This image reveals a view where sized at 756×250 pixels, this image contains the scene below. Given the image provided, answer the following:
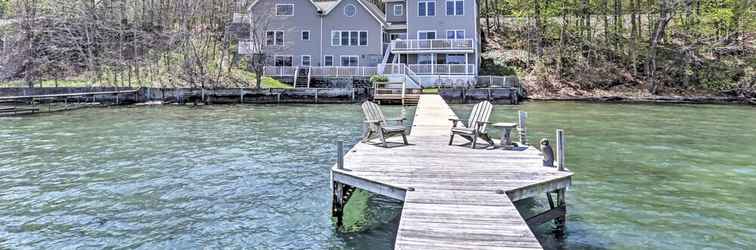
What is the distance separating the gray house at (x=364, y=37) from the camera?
34.2 meters

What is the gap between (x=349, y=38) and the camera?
37.8 metres

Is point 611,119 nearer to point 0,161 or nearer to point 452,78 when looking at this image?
point 452,78

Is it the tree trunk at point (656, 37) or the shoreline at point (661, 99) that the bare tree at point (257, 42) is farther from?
the tree trunk at point (656, 37)

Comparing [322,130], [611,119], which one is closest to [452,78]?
Result: [611,119]

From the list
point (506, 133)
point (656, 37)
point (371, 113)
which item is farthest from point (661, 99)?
point (371, 113)

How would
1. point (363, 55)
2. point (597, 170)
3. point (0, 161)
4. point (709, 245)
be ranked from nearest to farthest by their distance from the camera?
1. point (709, 245)
2. point (597, 170)
3. point (0, 161)
4. point (363, 55)

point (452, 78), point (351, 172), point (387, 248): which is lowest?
point (387, 248)

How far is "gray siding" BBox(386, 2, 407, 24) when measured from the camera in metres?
38.9

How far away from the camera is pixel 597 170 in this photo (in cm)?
1018

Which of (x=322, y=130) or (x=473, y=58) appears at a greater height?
(x=473, y=58)

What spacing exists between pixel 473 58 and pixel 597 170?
84.0 ft

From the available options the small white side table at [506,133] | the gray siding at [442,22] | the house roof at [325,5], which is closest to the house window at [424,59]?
the gray siding at [442,22]

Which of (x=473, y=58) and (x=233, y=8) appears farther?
(x=233, y=8)

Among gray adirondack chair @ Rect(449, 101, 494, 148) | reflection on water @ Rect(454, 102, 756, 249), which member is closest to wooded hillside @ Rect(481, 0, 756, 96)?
reflection on water @ Rect(454, 102, 756, 249)
